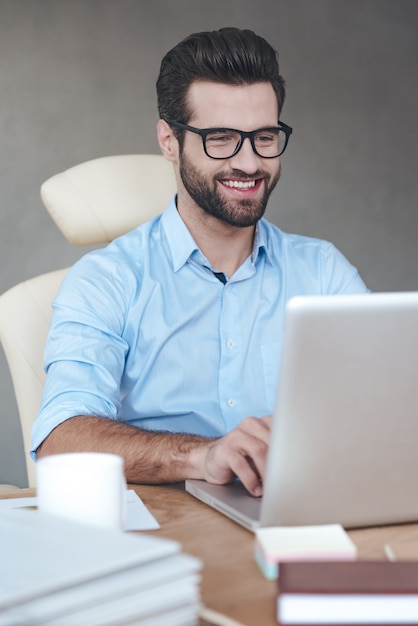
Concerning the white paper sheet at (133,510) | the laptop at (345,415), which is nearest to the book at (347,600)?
the laptop at (345,415)

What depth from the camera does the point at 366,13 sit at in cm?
406

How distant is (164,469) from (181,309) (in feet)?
1.90

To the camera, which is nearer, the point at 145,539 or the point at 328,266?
the point at 145,539

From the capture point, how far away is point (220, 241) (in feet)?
6.49

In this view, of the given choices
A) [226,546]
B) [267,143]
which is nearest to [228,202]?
[267,143]

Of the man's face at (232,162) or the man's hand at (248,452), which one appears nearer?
the man's hand at (248,452)

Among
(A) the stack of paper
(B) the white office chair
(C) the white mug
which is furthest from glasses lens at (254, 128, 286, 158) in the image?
(A) the stack of paper

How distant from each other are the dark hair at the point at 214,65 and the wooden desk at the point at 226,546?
0.98 metres

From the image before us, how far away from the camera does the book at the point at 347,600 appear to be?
26.5 inches

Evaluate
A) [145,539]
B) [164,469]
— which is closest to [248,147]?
[164,469]

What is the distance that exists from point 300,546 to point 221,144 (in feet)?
3.95

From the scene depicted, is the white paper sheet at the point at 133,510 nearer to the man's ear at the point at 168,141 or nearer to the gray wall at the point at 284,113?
the man's ear at the point at 168,141

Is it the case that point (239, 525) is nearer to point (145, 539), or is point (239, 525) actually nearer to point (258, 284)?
point (145, 539)

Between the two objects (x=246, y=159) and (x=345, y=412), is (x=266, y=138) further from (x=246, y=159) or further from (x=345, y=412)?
(x=345, y=412)
